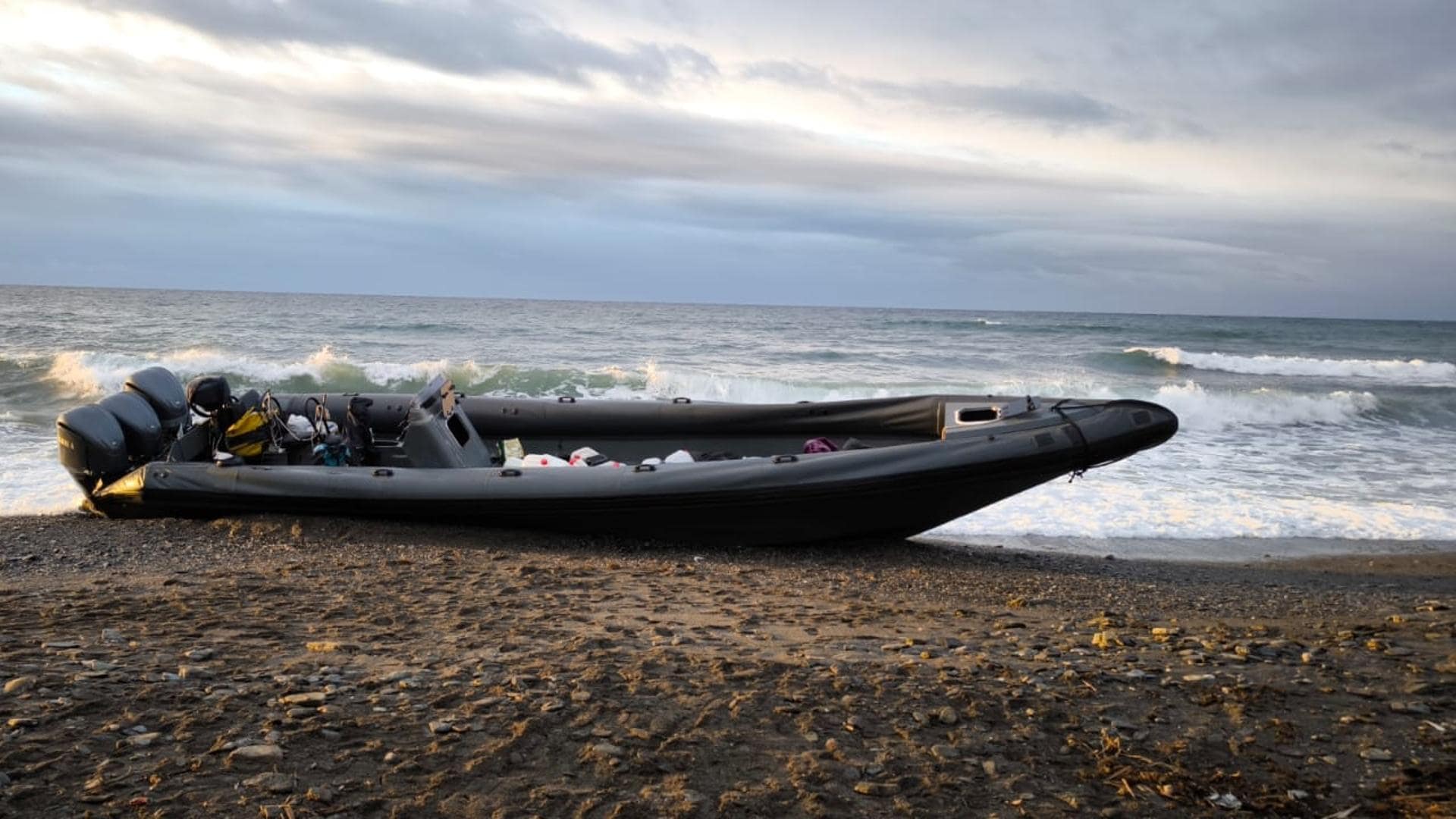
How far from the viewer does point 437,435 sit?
654 cm

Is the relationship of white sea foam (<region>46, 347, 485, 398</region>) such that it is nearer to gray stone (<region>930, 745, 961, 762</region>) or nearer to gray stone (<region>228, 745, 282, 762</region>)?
gray stone (<region>228, 745, 282, 762</region>)

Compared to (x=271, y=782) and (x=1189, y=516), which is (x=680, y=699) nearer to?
(x=271, y=782)

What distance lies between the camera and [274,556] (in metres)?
5.45

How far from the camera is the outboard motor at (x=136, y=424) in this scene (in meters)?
6.39

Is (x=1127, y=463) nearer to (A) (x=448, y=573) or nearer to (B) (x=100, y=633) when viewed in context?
(A) (x=448, y=573)

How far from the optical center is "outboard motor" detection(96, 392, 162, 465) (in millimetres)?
6387

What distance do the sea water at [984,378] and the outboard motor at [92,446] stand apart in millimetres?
1933

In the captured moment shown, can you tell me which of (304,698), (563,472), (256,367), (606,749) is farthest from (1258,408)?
(256,367)

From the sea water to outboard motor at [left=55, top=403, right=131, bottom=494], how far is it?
1.93 meters

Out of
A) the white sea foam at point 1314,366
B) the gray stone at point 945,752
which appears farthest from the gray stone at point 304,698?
the white sea foam at point 1314,366

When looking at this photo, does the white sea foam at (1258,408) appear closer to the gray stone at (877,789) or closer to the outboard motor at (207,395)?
the outboard motor at (207,395)

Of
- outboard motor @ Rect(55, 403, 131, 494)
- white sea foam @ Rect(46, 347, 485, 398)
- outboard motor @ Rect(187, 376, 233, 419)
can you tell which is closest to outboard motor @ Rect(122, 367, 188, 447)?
outboard motor @ Rect(187, 376, 233, 419)

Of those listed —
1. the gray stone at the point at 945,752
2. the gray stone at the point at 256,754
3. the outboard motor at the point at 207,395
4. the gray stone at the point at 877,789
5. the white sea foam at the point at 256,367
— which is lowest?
the gray stone at the point at 877,789

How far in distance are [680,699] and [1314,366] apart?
30449mm
